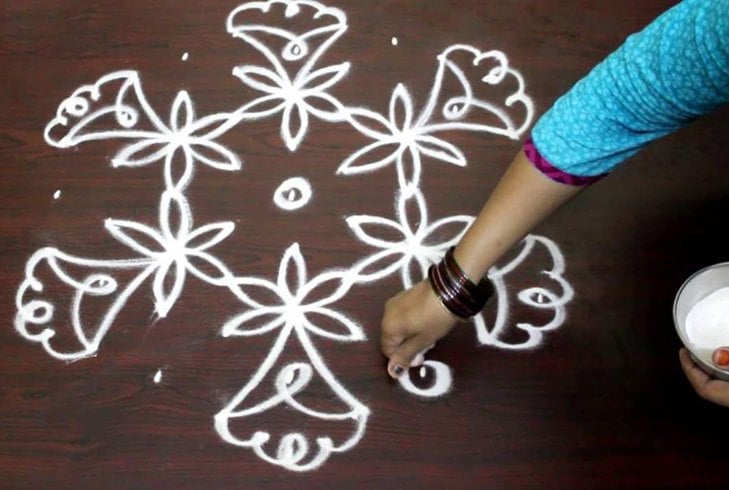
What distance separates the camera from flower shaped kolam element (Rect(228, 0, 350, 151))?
95cm

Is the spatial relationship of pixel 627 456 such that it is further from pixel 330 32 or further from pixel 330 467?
pixel 330 32

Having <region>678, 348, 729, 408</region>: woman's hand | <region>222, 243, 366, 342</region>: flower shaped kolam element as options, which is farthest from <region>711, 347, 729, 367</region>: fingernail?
<region>222, 243, 366, 342</region>: flower shaped kolam element

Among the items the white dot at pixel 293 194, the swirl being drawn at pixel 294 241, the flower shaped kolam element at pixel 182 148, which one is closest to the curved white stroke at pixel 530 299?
the swirl being drawn at pixel 294 241

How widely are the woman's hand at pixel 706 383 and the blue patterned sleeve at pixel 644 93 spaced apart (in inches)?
8.5

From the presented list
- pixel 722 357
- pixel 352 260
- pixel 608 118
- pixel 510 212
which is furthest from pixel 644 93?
pixel 352 260

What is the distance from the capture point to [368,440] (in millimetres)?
746

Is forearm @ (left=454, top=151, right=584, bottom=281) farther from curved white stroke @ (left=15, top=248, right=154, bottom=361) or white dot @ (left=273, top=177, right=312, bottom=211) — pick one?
curved white stroke @ (left=15, top=248, right=154, bottom=361)

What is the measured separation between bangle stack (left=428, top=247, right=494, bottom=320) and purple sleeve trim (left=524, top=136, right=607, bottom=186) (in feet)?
0.37

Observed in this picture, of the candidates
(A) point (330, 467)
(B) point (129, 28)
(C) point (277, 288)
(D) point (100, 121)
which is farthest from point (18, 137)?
(A) point (330, 467)

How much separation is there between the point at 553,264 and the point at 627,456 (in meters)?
0.21

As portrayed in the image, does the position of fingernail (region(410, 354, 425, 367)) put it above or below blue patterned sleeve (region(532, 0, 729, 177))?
below

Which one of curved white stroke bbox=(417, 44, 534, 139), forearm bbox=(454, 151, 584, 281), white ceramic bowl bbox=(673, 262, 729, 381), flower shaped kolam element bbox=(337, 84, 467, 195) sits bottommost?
flower shaped kolam element bbox=(337, 84, 467, 195)

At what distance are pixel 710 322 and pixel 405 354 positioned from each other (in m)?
0.29

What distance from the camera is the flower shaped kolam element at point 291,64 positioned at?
3.12 ft
